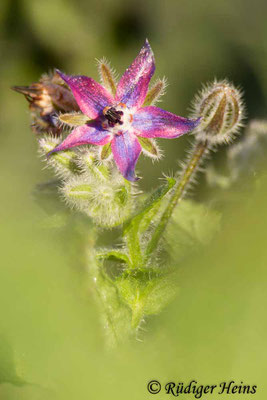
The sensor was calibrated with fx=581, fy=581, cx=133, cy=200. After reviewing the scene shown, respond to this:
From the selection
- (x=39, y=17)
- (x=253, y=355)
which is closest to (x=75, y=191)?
(x=253, y=355)

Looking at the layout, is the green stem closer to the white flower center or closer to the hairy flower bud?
the hairy flower bud

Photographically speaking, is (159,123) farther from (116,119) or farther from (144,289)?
(144,289)

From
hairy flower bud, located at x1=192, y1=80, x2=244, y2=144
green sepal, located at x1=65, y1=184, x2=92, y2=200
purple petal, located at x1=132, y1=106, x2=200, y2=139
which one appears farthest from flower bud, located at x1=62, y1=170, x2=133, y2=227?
hairy flower bud, located at x1=192, y1=80, x2=244, y2=144

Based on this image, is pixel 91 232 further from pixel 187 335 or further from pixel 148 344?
pixel 187 335

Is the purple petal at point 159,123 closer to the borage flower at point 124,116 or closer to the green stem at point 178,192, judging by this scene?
the borage flower at point 124,116

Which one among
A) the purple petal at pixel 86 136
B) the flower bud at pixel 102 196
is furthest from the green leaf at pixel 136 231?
the purple petal at pixel 86 136

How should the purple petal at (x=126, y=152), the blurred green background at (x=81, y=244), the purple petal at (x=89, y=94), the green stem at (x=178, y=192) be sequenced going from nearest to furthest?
1. the blurred green background at (x=81, y=244)
2. the purple petal at (x=126, y=152)
3. the purple petal at (x=89, y=94)
4. the green stem at (x=178, y=192)

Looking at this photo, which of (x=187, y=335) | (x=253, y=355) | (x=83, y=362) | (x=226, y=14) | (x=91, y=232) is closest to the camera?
(x=253, y=355)

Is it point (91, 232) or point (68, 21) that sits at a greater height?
point (68, 21)

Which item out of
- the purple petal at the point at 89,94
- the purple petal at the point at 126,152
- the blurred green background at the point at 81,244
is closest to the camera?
the blurred green background at the point at 81,244
